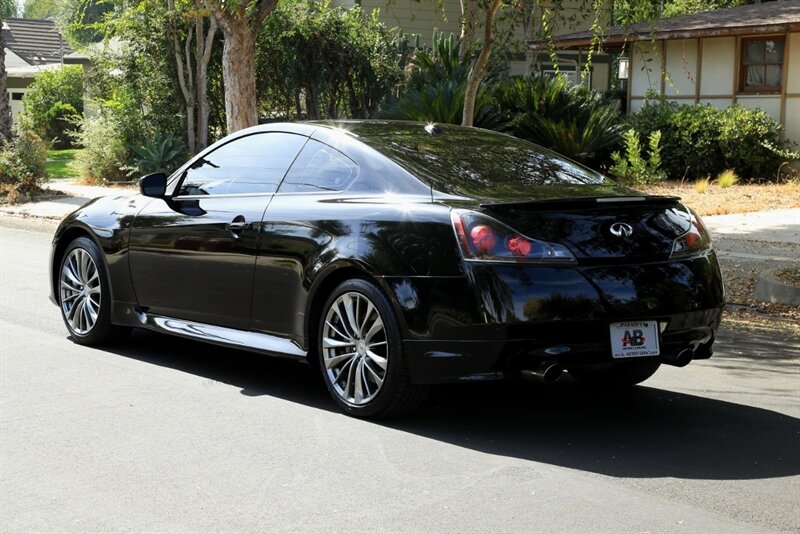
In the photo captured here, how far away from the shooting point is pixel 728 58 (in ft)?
79.3

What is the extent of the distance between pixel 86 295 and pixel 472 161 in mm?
3134

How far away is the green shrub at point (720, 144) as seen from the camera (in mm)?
21641

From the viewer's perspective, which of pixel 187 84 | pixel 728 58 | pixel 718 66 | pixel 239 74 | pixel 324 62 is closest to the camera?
pixel 239 74

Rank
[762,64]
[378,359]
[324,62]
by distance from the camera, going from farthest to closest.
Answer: [324,62] → [762,64] → [378,359]

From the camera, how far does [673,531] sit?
14.9 ft

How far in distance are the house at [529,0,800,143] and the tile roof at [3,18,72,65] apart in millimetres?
40160

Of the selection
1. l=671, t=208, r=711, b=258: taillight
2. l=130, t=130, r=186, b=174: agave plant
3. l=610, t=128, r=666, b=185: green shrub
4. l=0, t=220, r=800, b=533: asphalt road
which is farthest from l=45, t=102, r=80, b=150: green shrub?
l=671, t=208, r=711, b=258: taillight

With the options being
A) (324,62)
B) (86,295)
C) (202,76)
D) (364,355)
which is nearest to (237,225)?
(364,355)

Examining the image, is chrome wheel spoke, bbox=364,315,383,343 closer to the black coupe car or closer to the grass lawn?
the black coupe car

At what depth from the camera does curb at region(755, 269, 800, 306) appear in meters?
9.74

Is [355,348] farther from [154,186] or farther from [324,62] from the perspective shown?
[324,62]

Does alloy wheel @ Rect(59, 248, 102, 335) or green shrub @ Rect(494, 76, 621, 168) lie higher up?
green shrub @ Rect(494, 76, 621, 168)

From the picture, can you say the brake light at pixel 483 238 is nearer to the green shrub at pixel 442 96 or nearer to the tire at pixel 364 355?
the tire at pixel 364 355

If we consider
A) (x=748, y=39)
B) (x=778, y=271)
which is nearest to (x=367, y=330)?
(x=778, y=271)
